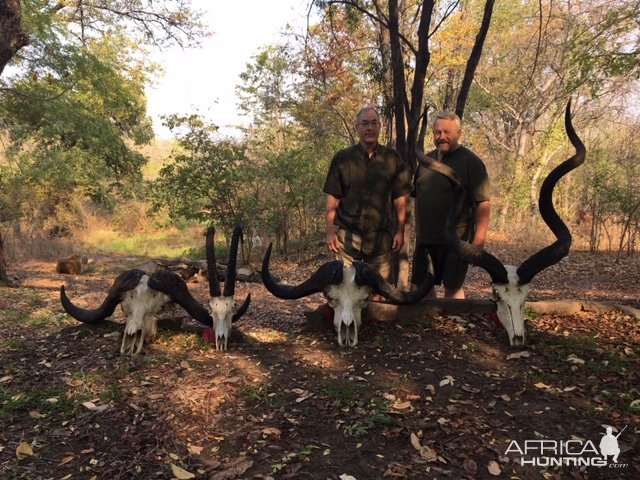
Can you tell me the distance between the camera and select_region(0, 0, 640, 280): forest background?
9.36 metres

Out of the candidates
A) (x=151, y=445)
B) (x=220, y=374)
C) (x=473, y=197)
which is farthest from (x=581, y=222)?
(x=151, y=445)

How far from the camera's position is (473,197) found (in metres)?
4.12

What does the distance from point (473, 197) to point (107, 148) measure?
14.1m

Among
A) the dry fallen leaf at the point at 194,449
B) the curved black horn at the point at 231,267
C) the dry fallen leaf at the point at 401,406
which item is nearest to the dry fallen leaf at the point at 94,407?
the dry fallen leaf at the point at 194,449

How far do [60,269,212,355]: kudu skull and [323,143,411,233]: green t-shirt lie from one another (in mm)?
1820

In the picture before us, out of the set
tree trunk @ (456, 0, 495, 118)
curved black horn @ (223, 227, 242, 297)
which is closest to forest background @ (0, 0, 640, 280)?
tree trunk @ (456, 0, 495, 118)

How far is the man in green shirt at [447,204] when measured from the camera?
4.11 metres

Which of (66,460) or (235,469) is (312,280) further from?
(66,460)

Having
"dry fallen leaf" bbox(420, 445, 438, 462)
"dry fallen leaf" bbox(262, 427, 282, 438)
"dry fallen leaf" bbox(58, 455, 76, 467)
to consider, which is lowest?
"dry fallen leaf" bbox(58, 455, 76, 467)

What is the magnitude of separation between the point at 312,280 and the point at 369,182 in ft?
3.75

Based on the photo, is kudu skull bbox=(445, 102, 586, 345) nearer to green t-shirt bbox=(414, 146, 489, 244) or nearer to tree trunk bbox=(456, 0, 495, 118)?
green t-shirt bbox=(414, 146, 489, 244)

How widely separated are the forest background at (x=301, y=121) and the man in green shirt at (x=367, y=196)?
116 centimetres

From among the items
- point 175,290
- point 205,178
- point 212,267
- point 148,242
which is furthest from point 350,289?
point 148,242

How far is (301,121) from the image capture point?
16.8 m
